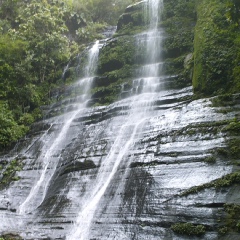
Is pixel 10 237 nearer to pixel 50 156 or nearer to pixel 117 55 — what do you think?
pixel 50 156

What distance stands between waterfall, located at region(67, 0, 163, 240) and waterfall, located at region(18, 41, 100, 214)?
101 inches

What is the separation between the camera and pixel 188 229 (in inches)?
269

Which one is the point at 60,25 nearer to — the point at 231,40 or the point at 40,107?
the point at 40,107

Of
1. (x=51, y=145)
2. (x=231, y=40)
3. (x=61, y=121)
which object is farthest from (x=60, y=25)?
(x=231, y=40)

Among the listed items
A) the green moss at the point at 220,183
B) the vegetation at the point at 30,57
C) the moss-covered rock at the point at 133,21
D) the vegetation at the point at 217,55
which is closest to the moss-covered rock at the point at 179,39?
the vegetation at the point at 217,55

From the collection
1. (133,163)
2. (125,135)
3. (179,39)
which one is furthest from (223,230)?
(179,39)

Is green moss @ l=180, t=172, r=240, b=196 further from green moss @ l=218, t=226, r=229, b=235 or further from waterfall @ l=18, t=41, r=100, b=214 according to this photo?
waterfall @ l=18, t=41, r=100, b=214

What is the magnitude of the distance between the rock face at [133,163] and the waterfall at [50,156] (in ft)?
0.17

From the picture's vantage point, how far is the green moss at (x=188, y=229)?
21.9 ft

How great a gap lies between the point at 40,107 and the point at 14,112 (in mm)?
1552

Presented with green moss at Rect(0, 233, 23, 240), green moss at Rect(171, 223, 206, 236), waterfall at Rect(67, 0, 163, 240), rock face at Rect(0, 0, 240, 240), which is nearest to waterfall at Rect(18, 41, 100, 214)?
rock face at Rect(0, 0, 240, 240)

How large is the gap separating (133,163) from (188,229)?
329 centimetres

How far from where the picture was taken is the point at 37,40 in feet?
67.8

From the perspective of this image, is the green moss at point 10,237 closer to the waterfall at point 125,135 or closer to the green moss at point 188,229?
the waterfall at point 125,135
